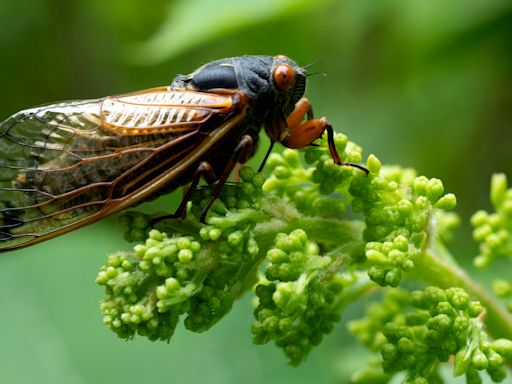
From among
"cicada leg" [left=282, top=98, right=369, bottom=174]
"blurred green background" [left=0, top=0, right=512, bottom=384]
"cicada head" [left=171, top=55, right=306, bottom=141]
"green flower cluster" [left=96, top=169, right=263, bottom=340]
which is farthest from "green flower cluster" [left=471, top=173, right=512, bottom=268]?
"blurred green background" [left=0, top=0, right=512, bottom=384]

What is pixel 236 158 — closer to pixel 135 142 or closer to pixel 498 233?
pixel 135 142

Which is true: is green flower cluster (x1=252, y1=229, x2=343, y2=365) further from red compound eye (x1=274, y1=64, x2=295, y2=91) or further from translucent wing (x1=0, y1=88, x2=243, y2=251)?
red compound eye (x1=274, y1=64, x2=295, y2=91)

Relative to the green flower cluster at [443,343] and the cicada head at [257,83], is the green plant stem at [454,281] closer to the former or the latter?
the green flower cluster at [443,343]

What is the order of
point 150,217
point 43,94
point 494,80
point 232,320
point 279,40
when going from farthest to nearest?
point 43,94
point 279,40
point 494,80
point 232,320
point 150,217

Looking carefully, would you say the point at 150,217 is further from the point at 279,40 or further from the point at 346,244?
the point at 279,40

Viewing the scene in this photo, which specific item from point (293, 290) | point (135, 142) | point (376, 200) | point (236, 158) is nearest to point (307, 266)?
point (293, 290)

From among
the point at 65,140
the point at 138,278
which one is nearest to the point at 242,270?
the point at 138,278
